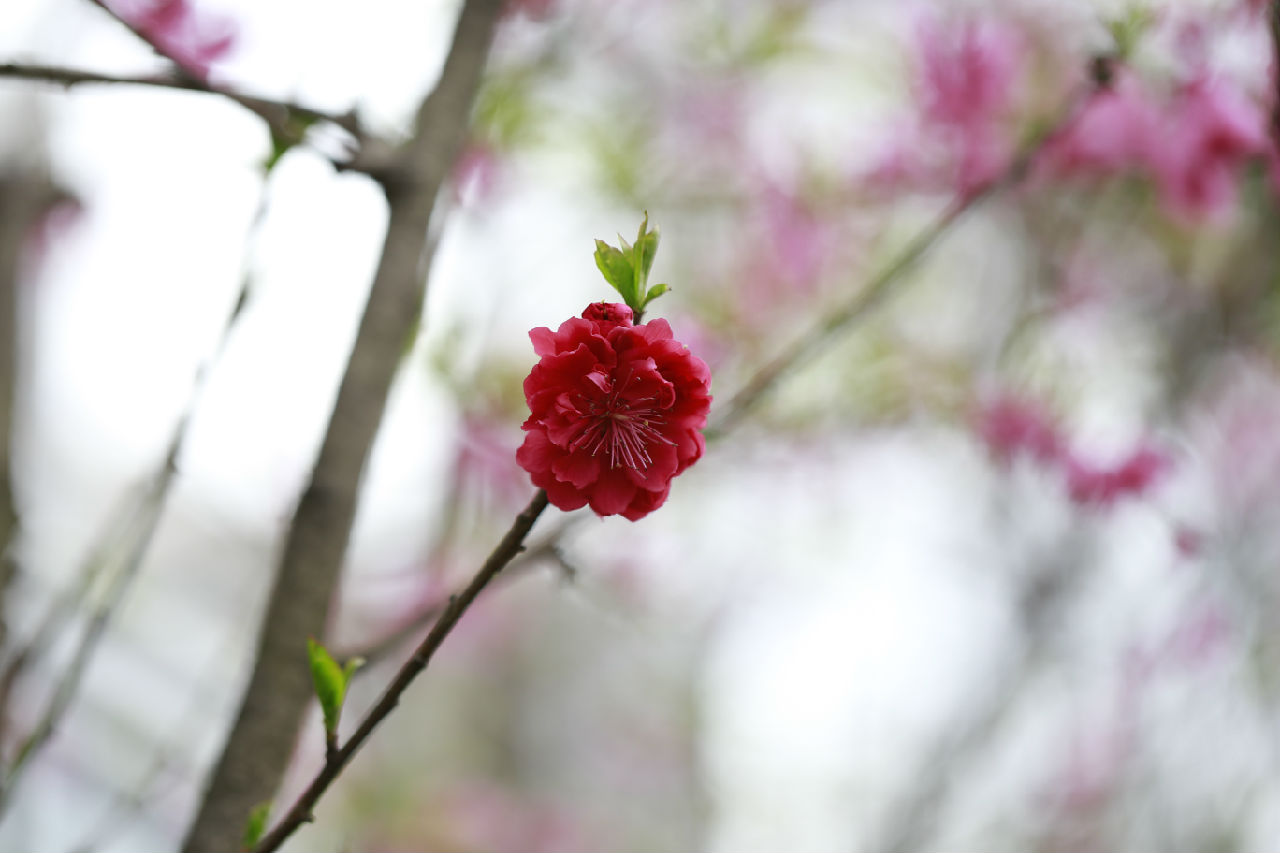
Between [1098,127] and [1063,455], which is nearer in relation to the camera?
[1098,127]

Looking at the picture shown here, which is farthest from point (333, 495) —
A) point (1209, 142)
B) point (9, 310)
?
point (1209, 142)

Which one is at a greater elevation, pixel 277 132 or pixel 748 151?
pixel 748 151

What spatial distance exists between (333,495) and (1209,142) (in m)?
1.43

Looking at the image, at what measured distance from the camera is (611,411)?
56 cm

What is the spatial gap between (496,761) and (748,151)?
4.01m

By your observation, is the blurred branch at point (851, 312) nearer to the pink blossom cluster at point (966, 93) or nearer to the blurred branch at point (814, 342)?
the blurred branch at point (814, 342)

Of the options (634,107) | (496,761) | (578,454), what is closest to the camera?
(578,454)

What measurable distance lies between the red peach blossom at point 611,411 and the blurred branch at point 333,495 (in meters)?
0.34

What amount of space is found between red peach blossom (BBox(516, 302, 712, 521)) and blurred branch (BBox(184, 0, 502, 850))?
338 mm

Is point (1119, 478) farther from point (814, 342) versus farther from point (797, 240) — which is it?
point (797, 240)

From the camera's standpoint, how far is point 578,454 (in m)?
0.56

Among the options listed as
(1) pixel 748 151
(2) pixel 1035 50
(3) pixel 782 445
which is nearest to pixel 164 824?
(3) pixel 782 445

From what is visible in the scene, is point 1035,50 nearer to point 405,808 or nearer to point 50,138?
point 50,138

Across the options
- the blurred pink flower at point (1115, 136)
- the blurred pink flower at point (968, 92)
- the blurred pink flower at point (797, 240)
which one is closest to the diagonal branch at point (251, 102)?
the blurred pink flower at point (968, 92)
